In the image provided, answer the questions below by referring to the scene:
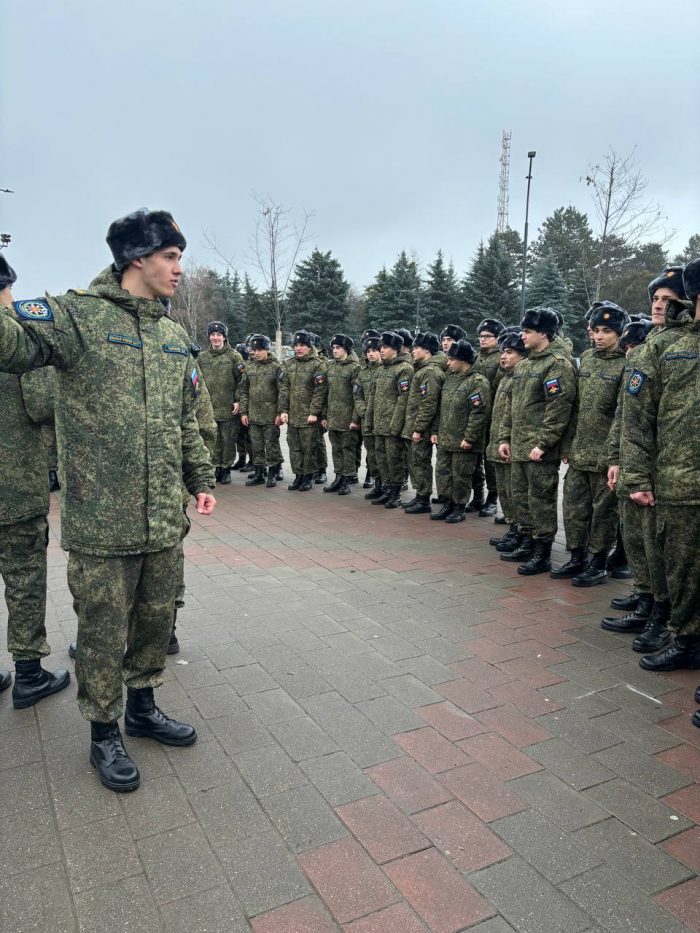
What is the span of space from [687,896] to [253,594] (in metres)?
3.34

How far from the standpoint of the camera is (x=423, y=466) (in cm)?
798

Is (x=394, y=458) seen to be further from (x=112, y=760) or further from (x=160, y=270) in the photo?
(x=112, y=760)

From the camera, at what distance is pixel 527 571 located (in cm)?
548

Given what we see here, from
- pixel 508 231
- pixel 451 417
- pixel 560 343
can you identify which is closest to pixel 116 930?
pixel 560 343

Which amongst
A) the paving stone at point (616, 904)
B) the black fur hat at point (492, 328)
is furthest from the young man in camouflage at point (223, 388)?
the paving stone at point (616, 904)

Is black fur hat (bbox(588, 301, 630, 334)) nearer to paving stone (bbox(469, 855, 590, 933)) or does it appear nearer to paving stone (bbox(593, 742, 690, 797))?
paving stone (bbox(593, 742, 690, 797))

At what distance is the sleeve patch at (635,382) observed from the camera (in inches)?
146

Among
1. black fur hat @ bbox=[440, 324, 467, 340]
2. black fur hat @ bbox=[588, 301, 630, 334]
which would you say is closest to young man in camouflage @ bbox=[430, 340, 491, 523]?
black fur hat @ bbox=[440, 324, 467, 340]

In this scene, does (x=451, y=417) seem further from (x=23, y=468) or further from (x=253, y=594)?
(x=23, y=468)

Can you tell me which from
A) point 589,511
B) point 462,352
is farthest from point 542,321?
point 462,352

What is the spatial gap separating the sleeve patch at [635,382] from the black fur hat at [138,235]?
2639mm

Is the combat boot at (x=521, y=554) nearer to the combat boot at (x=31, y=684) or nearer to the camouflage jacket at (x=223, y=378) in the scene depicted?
the combat boot at (x=31, y=684)

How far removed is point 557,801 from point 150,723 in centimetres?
175

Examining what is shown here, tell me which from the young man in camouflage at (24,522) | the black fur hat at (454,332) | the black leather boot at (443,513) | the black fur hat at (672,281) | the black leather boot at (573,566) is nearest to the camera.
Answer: the young man in camouflage at (24,522)
